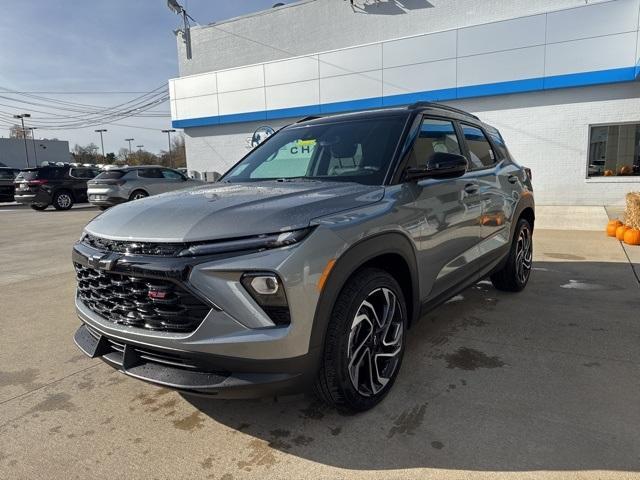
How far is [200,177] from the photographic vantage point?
1945cm

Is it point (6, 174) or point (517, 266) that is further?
point (6, 174)

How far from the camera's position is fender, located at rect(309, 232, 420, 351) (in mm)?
2168

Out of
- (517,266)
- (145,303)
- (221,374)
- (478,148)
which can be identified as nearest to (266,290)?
(221,374)

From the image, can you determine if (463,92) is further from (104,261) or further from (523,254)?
(104,261)

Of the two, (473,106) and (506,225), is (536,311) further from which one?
(473,106)

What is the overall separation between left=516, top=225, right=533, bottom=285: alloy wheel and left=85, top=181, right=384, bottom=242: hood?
9.26 feet

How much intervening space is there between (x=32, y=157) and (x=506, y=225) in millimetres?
74088

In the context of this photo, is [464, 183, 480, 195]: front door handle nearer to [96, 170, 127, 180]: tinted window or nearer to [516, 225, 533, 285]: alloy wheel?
[516, 225, 533, 285]: alloy wheel

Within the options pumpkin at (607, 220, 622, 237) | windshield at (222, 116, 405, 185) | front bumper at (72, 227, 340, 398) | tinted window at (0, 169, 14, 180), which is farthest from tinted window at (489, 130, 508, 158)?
tinted window at (0, 169, 14, 180)

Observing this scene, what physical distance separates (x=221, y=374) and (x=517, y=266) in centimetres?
377

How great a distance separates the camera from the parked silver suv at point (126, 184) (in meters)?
14.8

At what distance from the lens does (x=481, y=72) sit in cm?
1318

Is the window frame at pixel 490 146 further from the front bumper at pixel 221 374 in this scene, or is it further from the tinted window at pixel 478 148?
the front bumper at pixel 221 374

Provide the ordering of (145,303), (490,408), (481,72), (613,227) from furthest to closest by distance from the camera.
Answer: (481,72)
(613,227)
(490,408)
(145,303)
